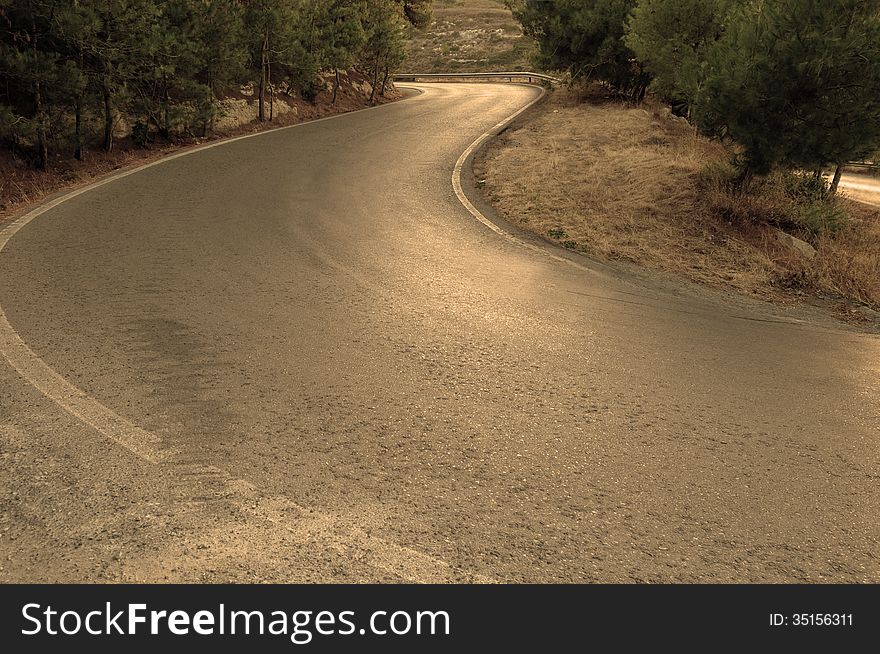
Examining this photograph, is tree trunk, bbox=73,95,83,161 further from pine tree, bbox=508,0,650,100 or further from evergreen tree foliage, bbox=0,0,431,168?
pine tree, bbox=508,0,650,100

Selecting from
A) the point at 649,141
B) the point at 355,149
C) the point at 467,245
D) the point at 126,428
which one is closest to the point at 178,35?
the point at 355,149

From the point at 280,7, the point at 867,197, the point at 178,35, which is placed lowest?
the point at 867,197

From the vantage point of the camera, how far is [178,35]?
46.0 feet

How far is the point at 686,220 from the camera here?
974cm

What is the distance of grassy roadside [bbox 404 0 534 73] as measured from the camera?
50.3m

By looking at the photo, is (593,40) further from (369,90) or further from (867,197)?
(867,197)

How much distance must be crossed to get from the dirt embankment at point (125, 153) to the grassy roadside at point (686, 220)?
24.8ft

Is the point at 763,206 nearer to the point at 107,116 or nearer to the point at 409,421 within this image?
the point at 409,421

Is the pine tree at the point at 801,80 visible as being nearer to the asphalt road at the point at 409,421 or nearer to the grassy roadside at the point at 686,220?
the grassy roadside at the point at 686,220

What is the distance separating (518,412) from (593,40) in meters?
24.7

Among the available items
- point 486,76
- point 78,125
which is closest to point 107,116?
point 78,125

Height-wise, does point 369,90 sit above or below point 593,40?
below

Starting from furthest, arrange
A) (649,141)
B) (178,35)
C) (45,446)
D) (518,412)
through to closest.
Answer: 1. (649,141)
2. (178,35)
3. (518,412)
4. (45,446)

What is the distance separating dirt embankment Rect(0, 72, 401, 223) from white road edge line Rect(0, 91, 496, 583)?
5487 millimetres
